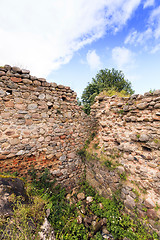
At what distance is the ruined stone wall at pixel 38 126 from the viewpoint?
3.60m

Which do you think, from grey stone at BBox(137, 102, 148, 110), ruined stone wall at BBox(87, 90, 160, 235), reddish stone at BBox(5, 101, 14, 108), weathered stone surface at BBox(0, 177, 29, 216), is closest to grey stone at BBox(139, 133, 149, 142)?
ruined stone wall at BBox(87, 90, 160, 235)

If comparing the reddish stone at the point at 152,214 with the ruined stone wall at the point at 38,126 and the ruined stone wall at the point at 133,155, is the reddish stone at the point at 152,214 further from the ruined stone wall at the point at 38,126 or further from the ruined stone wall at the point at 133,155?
the ruined stone wall at the point at 38,126

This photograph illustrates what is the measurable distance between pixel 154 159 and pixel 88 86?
1072 cm

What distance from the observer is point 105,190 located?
407 cm

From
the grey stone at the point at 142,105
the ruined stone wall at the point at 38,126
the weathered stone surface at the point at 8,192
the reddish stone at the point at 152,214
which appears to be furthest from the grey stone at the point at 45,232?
the grey stone at the point at 142,105

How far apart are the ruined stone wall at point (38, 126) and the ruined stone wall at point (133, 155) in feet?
4.57

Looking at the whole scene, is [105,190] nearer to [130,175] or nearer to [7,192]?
[130,175]

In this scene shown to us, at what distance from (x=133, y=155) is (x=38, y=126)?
382 centimetres

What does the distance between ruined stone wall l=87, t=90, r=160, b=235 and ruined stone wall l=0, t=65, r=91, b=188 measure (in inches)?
54.8

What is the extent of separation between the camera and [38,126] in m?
4.15

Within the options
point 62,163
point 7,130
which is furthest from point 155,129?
point 7,130

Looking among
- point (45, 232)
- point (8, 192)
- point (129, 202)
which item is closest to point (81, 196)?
point (129, 202)

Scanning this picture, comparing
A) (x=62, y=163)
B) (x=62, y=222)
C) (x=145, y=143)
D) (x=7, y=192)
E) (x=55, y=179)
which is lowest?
(x=62, y=222)

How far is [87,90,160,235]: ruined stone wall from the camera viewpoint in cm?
298
